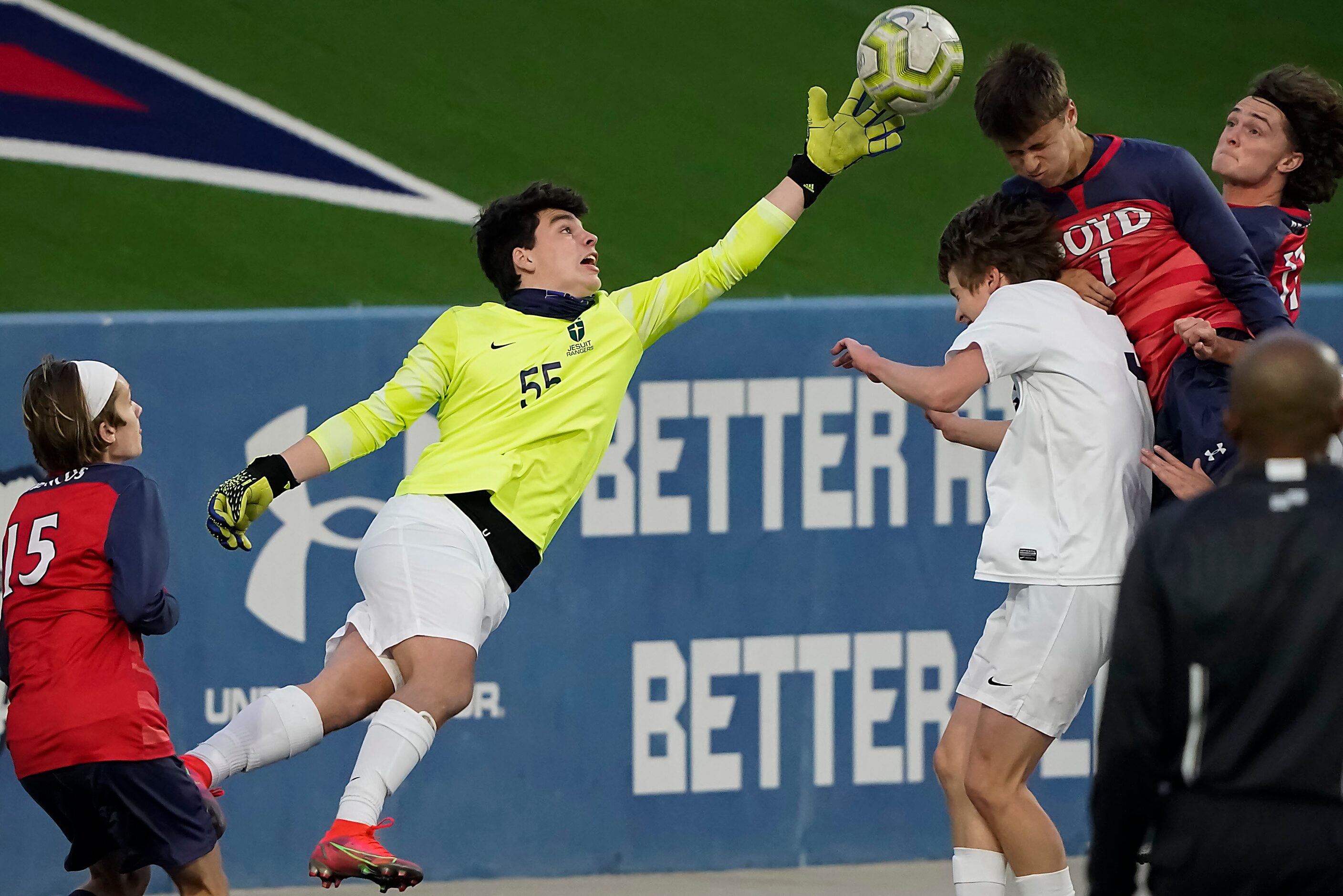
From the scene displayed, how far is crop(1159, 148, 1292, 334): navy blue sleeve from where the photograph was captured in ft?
14.3

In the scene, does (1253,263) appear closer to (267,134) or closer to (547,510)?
(547,510)

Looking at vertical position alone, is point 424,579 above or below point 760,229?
below

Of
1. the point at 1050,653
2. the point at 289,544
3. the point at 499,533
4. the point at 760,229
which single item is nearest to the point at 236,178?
the point at 289,544

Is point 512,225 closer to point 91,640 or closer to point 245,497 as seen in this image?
point 245,497

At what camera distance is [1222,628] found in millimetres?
2580

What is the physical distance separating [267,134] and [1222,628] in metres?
7.95

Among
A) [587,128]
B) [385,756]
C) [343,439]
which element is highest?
[587,128]

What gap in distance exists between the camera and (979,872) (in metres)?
4.55

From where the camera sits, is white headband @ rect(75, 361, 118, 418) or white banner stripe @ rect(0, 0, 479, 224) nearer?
white headband @ rect(75, 361, 118, 418)

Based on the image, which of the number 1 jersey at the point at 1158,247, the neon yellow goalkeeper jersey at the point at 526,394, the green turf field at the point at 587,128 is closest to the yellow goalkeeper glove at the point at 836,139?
the neon yellow goalkeeper jersey at the point at 526,394

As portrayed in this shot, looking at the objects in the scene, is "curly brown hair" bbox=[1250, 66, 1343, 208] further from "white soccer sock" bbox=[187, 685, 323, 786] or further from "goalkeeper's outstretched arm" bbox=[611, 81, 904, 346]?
"white soccer sock" bbox=[187, 685, 323, 786]

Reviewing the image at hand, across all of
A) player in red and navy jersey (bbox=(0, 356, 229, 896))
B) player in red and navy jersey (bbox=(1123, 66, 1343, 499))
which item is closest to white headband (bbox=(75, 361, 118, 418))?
player in red and navy jersey (bbox=(0, 356, 229, 896))

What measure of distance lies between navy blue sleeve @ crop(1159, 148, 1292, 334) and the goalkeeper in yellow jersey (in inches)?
40.0

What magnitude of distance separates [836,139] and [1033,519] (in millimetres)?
1423
